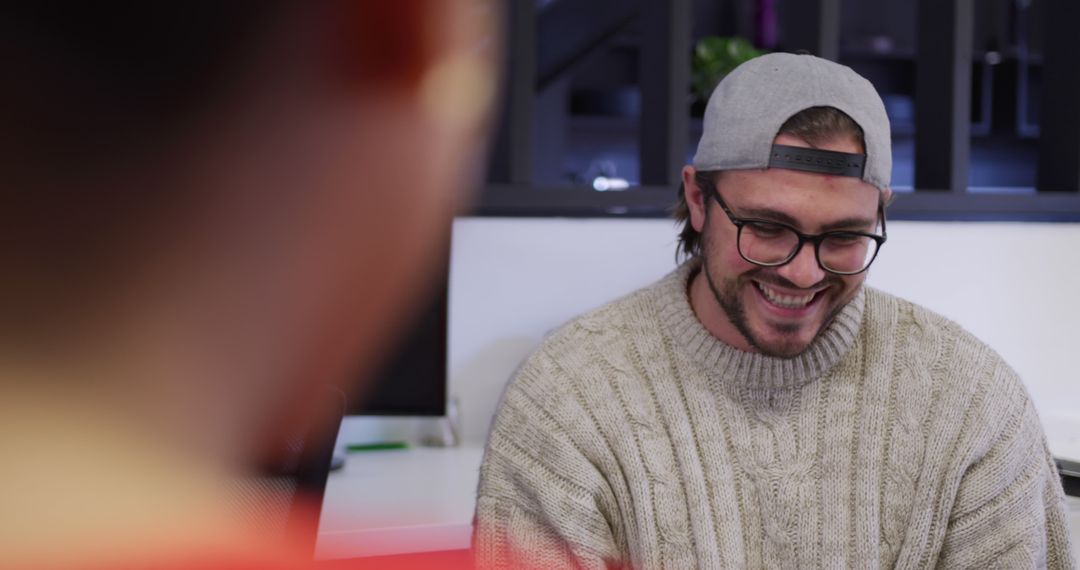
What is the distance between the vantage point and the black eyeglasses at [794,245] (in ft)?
4.43

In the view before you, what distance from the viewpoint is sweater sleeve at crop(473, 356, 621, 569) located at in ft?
4.40

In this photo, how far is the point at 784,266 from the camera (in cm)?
136

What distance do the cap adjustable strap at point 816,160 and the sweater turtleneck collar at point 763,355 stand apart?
0.22 m

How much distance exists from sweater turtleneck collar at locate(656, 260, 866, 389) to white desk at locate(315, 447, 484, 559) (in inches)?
19.7

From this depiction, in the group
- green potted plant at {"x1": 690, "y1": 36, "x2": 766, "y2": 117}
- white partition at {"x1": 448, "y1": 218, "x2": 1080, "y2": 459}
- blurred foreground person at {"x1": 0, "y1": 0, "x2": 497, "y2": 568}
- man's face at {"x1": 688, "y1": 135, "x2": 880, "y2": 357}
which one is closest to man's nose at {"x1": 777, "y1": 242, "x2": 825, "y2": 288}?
man's face at {"x1": 688, "y1": 135, "x2": 880, "y2": 357}

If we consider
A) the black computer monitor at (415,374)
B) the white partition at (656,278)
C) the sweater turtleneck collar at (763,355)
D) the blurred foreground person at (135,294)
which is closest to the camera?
the blurred foreground person at (135,294)

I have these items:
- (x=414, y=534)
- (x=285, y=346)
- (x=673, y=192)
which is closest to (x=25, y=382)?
(x=285, y=346)

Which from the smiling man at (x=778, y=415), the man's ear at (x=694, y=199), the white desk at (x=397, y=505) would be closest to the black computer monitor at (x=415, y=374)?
the white desk at (x=397, y=505)

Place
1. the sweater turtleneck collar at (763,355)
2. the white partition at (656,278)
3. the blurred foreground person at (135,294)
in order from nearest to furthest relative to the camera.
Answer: the blurred foreground person at (135,294) < the sweater turtleneck collar at (763,355) < the white partition at (656,278)

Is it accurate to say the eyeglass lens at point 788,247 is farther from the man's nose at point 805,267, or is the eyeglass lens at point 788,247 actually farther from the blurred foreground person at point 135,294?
the blurred foreground person at point 135,294

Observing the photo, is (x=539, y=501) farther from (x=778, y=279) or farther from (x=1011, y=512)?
(x=1011, y=512)

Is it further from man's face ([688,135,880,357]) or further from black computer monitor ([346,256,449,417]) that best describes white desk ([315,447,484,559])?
man's face ([688,135,880,357])

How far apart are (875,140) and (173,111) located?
0.85 meters

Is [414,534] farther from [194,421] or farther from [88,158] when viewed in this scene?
[88,158]
